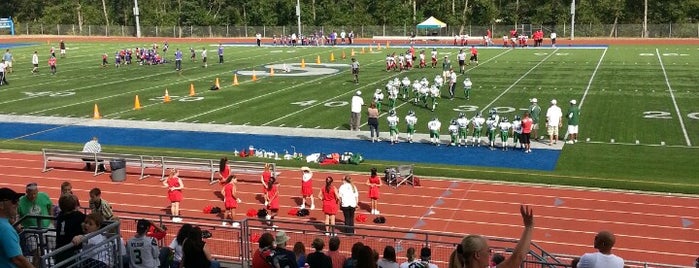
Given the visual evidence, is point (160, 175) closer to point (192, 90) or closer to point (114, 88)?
point (192, 90)

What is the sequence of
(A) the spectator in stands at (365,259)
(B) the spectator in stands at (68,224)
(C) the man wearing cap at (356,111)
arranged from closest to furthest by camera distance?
1. (A) the spectator in stands at (365,259)
2. (B) the spectator in stands at (68,224)
3. (C) the man wearing cap at (356,111)

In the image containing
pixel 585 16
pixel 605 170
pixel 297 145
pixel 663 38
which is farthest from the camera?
pixel 585 16

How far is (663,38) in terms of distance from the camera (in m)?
73.4

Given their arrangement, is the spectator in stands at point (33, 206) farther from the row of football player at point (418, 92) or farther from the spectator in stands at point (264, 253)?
the row of football player at point (418, 92)

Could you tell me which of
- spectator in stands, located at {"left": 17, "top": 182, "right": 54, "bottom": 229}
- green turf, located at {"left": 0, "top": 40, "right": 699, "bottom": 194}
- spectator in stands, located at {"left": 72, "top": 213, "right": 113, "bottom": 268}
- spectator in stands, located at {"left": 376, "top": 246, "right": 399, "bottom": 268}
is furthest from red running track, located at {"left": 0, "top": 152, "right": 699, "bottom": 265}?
spectator in stands, located at {"left": 72, "top": 213, "right": 113, "bottom": 268}

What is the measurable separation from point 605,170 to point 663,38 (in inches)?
2380

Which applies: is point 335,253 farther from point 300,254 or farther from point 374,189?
point 374,189

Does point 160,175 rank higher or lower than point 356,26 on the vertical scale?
lower

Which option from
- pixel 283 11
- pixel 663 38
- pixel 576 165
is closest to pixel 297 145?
pixel 576 165

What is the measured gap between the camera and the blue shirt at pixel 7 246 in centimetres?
619

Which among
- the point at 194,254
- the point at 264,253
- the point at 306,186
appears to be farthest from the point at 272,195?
the point at 194,254

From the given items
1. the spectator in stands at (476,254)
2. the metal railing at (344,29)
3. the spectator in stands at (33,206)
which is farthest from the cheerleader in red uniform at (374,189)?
the metal railing at (344,29)

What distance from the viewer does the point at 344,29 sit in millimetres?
84375

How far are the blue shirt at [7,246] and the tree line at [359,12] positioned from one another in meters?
77.7
